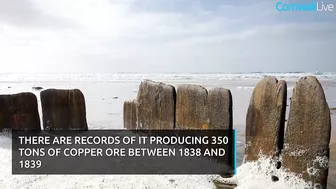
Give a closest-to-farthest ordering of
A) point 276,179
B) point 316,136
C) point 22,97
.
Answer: point 316,136 → point 276,179 → point 22,97

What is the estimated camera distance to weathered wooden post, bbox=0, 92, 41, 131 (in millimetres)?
4109

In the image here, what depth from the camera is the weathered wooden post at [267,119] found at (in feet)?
8.19

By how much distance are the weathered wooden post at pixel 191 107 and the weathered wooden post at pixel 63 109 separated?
1.44 meters

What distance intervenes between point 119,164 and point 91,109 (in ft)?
16.6

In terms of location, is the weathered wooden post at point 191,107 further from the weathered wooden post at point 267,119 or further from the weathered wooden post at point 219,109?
the weathered wooden post at point 267,119

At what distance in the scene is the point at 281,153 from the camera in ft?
8.27

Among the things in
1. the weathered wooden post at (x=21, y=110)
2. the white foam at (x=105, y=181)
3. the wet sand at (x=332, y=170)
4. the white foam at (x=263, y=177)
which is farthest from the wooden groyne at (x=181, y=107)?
the weathered wooden post at (x=21, y=110)

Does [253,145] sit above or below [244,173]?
above

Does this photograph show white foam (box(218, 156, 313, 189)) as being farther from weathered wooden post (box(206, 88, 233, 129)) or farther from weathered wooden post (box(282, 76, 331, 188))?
weathered wooden post (box(206, 88, 233, 129))

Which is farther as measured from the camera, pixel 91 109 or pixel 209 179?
pixel 91 109

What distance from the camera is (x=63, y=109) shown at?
161 inches

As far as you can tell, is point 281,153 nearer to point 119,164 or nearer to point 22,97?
point 119,164

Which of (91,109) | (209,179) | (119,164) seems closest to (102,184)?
(119,164)

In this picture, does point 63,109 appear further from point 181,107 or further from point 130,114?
point 181,107
